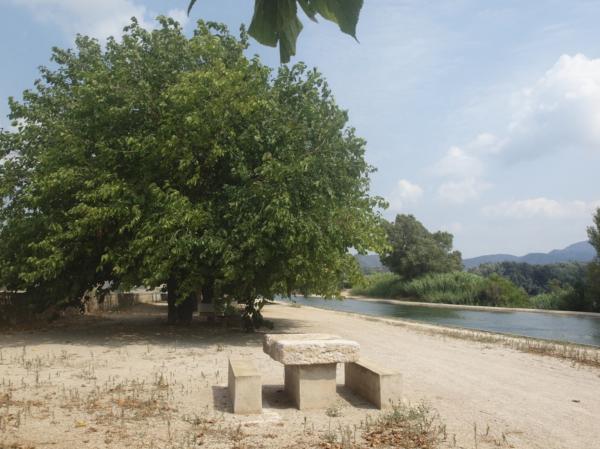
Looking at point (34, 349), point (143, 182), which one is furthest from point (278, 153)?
point (34, 349)

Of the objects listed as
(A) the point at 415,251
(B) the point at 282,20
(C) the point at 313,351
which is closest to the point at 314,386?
(C) the point at 313,351

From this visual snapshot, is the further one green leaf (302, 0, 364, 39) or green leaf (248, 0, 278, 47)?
green leaf (248, 0, 278, 47)

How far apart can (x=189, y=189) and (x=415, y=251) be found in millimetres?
35645

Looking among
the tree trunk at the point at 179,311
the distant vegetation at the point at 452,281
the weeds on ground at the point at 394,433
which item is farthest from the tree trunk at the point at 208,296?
the weeds on ground at the point at 394,433

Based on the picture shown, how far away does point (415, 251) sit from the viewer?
1810 inches

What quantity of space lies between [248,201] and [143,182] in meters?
2.64

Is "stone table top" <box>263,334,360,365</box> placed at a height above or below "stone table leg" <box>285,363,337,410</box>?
above

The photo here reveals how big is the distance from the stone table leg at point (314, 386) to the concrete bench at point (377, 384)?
48 cm

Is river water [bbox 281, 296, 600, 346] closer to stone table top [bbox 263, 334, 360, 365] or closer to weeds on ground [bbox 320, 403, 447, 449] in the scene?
→ stone table top [bbox 263, 334, 360, 365]

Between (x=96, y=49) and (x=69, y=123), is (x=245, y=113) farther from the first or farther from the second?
(x=96, y=49)

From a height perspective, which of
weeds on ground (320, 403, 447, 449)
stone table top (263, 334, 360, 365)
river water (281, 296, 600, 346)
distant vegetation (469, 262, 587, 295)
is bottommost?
weeds on ground (320, 403, 447, 449)

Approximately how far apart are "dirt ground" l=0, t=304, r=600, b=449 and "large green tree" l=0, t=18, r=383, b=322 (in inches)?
67.3

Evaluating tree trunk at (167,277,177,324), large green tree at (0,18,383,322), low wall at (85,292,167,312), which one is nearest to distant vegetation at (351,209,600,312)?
low wall at (85,292,167,312)

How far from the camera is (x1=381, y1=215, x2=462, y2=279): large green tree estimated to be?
4572 centimetres
